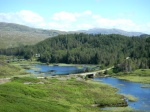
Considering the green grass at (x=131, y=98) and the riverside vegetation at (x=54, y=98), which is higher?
the riverside vegetation at (x=54, y=98)

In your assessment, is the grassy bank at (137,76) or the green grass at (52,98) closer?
the green grass at (52,98)

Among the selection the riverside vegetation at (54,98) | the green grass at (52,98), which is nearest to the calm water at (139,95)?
the riverside vegetation at (54,98)

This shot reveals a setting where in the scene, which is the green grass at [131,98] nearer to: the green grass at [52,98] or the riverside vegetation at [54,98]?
the riverside vegetation at [54,98]

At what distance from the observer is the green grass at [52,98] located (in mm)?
77688

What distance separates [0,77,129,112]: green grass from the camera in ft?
255

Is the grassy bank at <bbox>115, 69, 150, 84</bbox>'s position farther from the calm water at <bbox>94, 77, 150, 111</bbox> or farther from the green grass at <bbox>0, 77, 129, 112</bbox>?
the green grass at <bbox>0, 77, 129, 112</bbox>

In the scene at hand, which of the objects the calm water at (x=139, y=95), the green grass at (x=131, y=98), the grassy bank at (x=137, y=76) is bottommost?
the calm water at (x=139, y=95)

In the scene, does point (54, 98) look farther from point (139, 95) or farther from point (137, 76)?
point (137, 76)

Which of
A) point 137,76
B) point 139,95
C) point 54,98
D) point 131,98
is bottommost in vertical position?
point 139,95

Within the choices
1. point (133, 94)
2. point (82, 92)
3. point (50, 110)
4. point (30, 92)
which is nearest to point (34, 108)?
point (50, 110)

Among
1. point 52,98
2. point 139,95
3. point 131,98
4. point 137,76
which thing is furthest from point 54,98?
point 137,76


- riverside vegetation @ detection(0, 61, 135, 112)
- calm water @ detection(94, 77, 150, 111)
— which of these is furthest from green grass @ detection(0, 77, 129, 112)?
calm water @ detection(94, 77, 150, 111)

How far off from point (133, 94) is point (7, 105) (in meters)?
64.2

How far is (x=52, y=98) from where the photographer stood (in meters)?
97.4
